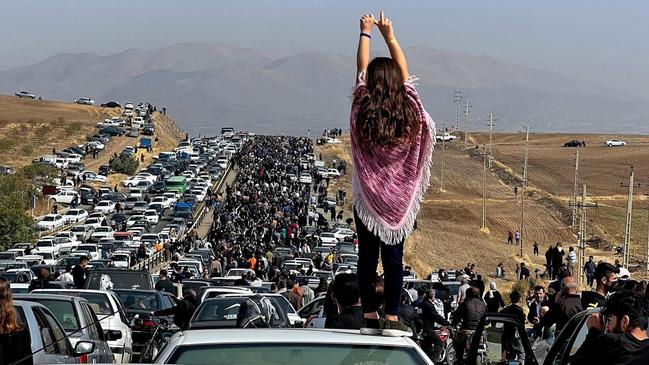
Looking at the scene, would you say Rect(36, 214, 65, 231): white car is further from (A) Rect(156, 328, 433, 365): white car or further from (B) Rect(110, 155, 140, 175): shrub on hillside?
(A) Rect(156, 328, 433, 365): white car

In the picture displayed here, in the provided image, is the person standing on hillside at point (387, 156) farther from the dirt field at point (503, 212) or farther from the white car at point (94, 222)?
the white car at point (94, 222)

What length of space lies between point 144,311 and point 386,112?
17004 mm

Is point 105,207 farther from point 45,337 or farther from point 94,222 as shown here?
point 45,337

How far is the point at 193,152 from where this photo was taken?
160250mm

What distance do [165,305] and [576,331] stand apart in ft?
50.9

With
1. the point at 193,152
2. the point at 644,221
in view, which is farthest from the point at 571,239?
the point at 193,152

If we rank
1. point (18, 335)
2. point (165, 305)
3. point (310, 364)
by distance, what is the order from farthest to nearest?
point (165, 305) → point (18, 335) → point (310, 364)

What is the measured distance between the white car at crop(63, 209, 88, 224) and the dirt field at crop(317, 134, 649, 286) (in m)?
21.0

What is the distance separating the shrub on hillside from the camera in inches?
5379

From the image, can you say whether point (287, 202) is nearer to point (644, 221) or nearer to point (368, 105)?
point (644, 221)

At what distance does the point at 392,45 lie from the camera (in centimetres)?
689

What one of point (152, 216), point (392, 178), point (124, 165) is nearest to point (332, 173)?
point (124, 165)

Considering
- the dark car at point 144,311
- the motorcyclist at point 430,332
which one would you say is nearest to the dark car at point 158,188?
the dark car at point 144,311

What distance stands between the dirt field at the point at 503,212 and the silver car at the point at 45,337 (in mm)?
59236
